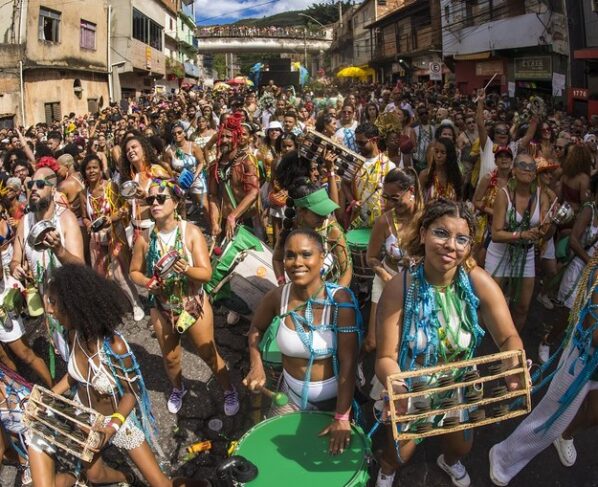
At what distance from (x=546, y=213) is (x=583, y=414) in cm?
177

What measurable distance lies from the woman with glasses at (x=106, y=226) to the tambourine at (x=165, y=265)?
206cm

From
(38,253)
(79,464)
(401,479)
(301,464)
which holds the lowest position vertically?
(401,479)

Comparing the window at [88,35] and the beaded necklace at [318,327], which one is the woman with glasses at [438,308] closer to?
the beaded necklace at [318,327]

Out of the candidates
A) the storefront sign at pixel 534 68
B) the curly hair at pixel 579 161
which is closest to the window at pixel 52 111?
the storefront sign at pixel 534 68

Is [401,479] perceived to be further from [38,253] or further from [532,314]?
[38,253]

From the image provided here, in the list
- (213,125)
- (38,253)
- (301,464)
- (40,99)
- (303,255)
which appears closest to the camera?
(301,464)

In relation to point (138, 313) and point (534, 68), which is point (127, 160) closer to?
point (138, 313)

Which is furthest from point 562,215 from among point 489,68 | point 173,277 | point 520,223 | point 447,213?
point 489,68

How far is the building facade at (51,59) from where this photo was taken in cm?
1877

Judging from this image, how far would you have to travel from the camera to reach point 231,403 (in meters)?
3.89

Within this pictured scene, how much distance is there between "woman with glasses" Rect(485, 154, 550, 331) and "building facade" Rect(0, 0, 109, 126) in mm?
18869

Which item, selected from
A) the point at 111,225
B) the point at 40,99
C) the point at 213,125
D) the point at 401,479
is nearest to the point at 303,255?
the point at 401,479

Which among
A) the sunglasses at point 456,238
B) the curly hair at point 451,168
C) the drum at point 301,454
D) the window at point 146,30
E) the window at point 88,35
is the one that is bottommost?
the drum at point 301,454

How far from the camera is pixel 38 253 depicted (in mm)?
3908
